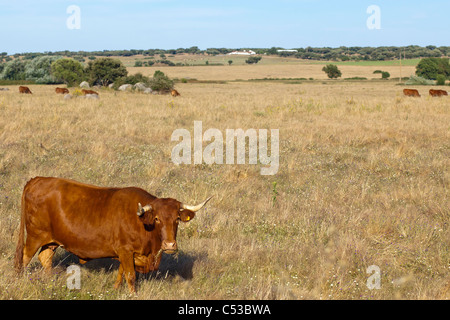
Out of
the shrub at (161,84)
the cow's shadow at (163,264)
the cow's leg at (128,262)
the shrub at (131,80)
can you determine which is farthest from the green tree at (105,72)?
the cow's leg at (128,262)

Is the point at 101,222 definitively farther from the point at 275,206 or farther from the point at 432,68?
the point at 432,68

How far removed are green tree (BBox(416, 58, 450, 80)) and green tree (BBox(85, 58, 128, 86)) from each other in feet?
217

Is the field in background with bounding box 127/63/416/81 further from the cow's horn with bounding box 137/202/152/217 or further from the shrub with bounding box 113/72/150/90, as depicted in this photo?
the cow's horn with bounding box 137/202/152/217

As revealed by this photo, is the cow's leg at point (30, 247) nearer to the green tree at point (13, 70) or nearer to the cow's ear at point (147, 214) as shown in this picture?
the cow's ear at point (147, 214)

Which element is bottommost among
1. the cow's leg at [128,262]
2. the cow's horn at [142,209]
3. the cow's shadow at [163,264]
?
the cow's shadow at [163,264]

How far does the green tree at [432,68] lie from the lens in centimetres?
8925

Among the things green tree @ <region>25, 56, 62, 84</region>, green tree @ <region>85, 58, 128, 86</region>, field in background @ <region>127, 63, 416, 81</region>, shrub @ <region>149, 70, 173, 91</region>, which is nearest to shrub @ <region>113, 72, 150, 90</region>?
shrub @ <region>149, 70, 173, 91</region>

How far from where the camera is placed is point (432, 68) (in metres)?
90.3

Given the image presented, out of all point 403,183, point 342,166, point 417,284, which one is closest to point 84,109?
point 342,166

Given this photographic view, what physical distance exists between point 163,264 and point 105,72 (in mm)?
45934

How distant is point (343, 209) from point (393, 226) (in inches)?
42.0

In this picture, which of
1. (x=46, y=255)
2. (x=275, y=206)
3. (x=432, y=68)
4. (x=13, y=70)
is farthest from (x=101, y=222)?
(x=432, y=68)

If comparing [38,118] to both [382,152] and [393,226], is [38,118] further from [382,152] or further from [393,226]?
[393,226]

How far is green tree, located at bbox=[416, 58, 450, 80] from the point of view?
293 feet
